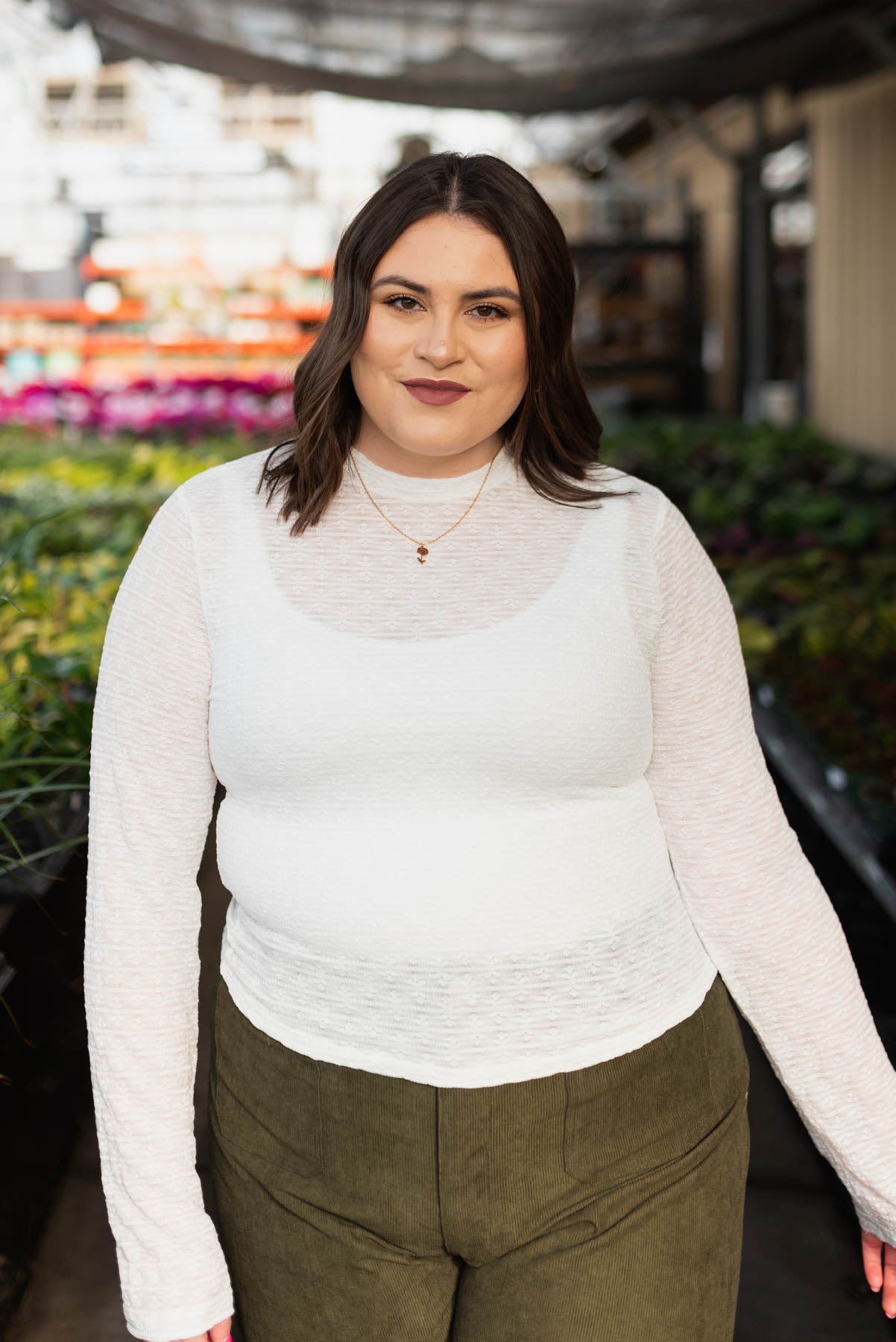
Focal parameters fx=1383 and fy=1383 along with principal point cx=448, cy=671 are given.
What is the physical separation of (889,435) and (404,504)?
7.51 meters

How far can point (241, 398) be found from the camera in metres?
7.86

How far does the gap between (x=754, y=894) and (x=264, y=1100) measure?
0.48 m

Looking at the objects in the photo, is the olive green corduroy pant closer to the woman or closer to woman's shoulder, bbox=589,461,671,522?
the woman

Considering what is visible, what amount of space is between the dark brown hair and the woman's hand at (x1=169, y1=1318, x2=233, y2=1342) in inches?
26.6

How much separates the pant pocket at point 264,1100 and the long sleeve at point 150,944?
2.2 inches

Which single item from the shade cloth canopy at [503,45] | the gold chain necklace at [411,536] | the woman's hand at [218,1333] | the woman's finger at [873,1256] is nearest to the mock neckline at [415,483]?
the gold chain necklace at [411,536]

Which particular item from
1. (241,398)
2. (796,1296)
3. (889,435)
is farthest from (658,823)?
A: (889,435)

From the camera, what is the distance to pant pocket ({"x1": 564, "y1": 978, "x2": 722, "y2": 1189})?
45.0 inches

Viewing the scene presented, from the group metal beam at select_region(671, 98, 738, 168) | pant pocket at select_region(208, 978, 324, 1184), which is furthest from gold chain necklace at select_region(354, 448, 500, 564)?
metal beam at select_region(671, 98, 738, 168)

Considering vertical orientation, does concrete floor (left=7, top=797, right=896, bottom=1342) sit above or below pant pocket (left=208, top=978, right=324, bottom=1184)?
below

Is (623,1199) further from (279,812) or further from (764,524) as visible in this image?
(764,524)

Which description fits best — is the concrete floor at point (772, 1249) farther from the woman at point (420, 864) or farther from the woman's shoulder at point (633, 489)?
the woman's shoulder at point (633, 489)

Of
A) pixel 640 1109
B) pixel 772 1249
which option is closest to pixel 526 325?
pixel 640 1109

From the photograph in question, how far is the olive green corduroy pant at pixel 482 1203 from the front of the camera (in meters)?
1.12
